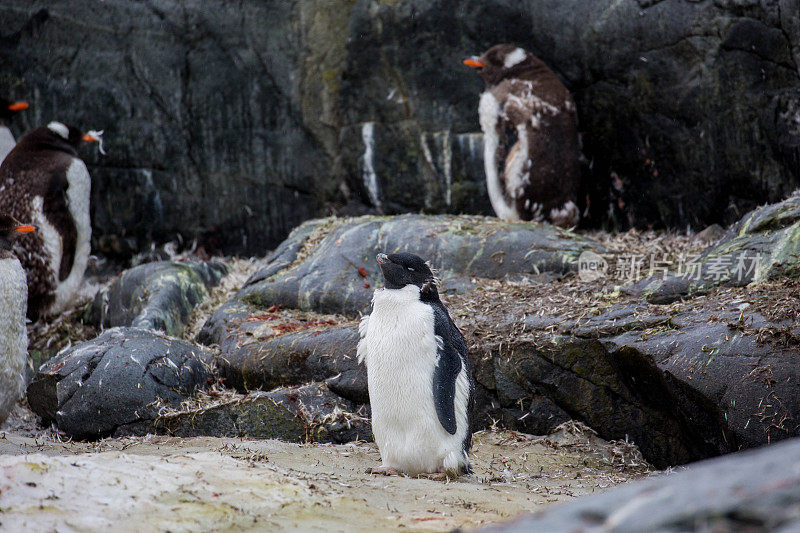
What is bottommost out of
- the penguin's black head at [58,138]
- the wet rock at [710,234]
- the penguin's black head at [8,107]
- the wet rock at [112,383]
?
the wet rock at [112,383]

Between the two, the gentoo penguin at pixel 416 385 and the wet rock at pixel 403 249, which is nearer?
the gentoo penguin at pixel 416 385

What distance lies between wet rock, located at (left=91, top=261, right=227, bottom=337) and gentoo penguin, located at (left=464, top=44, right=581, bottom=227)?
10.2 feet

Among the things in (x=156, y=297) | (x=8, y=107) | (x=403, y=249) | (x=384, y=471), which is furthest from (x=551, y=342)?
(x=8, y=107)

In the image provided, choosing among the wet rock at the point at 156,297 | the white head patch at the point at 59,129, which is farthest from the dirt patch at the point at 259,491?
the white head patch at the point at 59,129

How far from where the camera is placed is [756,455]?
1.61 metres

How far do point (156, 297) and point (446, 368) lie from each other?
3803 mm

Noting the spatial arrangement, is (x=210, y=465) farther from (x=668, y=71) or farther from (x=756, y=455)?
(x=668, y=71)

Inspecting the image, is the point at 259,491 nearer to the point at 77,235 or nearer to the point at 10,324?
the point at 10,324

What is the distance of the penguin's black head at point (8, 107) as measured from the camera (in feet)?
28.6

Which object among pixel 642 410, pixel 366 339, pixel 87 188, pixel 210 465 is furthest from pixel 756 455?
pixel 87 188

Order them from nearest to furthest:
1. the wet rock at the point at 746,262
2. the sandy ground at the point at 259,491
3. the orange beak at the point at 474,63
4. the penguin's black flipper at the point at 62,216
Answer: the sandy ground at the point at 259,491
the wet rock at the point at 746,262
the penguin's black flipper at the point at 62,216
the orange beak at the point at 474,63

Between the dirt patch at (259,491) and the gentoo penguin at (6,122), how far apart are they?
5.16 meters

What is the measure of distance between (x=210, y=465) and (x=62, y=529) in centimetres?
96

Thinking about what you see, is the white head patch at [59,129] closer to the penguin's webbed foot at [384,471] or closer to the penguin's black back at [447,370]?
the penguin's black back at [447,370]
